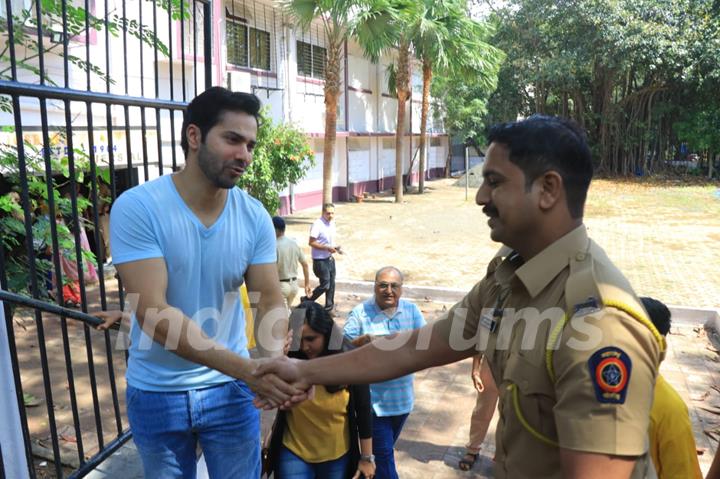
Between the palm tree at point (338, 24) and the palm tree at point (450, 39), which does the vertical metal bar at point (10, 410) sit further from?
the palm tree at point (450, 39)

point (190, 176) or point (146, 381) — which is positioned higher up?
point (190, 176)

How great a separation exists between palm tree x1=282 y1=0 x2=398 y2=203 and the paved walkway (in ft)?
33.8

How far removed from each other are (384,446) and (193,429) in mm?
1545

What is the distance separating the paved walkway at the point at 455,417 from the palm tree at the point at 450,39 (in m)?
13.3

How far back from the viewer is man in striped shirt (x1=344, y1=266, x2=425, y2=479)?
3459 millimetres

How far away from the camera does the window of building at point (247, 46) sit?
1507 centimetres

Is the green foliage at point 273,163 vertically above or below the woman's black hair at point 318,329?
above

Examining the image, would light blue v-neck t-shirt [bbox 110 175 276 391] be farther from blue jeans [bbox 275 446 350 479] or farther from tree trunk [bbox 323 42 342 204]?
tree trunk [bbox 323 42 342 204]

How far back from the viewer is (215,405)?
2221mm

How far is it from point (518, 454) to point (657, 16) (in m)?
27.5

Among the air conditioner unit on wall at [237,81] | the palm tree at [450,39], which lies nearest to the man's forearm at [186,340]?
the air conditioner unit on wall at [237,81]

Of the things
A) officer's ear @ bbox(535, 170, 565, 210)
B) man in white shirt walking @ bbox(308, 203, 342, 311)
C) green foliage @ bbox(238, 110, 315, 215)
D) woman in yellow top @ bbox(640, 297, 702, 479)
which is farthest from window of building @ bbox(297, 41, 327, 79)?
officer's ear @ bbox(535, 170, 565, 210)

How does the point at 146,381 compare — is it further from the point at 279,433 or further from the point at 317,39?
the point at 317,39

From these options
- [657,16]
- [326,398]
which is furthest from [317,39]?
[326,398]
